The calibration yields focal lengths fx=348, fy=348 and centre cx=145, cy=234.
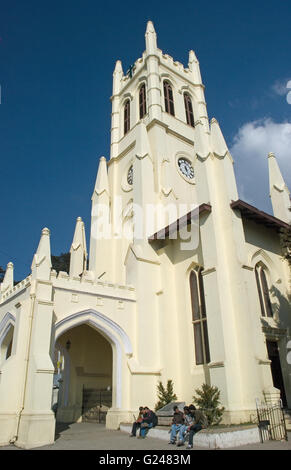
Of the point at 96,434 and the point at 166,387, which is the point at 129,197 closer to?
the point at 166,387

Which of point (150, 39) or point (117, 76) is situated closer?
point (150, 39)

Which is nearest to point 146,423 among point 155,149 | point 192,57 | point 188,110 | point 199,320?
point 199,320

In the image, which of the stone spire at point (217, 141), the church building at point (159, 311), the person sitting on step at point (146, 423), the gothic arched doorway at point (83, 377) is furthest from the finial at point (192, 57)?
the person sitting on step at point (146, 423)

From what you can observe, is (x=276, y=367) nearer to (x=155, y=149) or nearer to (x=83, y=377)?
(x=83, y=377)

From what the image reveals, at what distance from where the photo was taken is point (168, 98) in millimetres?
29562

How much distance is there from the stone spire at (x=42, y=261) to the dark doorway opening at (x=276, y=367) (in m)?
10.6

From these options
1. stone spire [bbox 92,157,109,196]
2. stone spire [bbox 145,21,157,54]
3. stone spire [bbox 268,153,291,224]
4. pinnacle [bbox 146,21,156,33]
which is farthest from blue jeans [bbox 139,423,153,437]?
pinnacle [bbox 146,21,156,33]

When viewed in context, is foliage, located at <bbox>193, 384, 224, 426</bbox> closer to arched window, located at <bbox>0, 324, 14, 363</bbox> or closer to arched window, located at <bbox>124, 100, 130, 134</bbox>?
arched window, located at <bbox>0, 324, 14, 363</bbox>

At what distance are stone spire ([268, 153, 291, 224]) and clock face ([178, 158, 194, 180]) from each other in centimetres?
577

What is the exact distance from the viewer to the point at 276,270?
60.4 ft

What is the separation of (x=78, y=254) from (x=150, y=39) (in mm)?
20557
